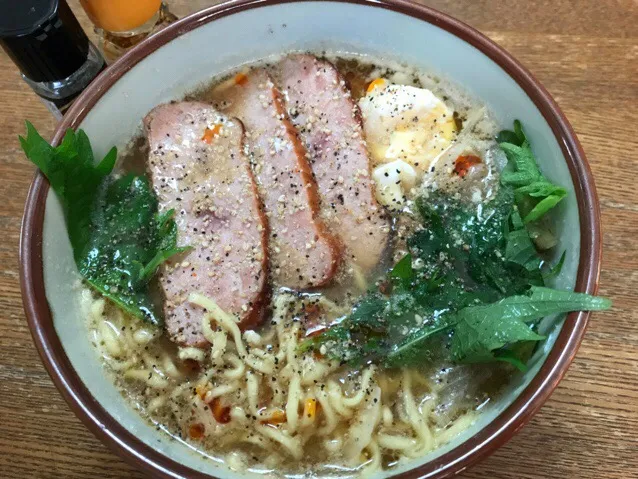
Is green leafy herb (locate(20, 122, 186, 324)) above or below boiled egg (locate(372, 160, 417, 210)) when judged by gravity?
above

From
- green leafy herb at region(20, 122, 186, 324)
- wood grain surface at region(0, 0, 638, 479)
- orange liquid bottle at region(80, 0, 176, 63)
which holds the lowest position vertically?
wood grain surface at region(0, 0, 638, 479)

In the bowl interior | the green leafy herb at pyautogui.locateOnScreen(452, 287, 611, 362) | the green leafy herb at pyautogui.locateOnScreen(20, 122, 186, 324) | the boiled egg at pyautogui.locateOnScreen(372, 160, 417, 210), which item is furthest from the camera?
the boiled egg at pyautogui.locateOnScreen(372, 160, 417, 210)

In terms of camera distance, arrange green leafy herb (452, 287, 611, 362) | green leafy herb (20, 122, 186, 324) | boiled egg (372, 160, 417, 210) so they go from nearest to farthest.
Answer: green leafy herb (452, 287, 611, 362), green leafy herb (20, 122, 186, 324), boiled egg (372, 160, 417, 210)

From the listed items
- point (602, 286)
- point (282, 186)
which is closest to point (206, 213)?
point (282, 186)

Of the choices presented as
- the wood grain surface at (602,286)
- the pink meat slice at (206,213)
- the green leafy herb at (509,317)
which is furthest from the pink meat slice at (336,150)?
the wood grain surface at (602,286)

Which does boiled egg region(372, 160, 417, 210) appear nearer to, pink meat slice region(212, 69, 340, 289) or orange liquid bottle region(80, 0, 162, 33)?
pink meat slice region(212, 69, 340, 289)

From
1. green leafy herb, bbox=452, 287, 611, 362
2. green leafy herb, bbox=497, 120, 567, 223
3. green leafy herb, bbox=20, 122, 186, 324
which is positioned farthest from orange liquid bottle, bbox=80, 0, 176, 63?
green leafy herb, bbox=452, 287, 611, 362
